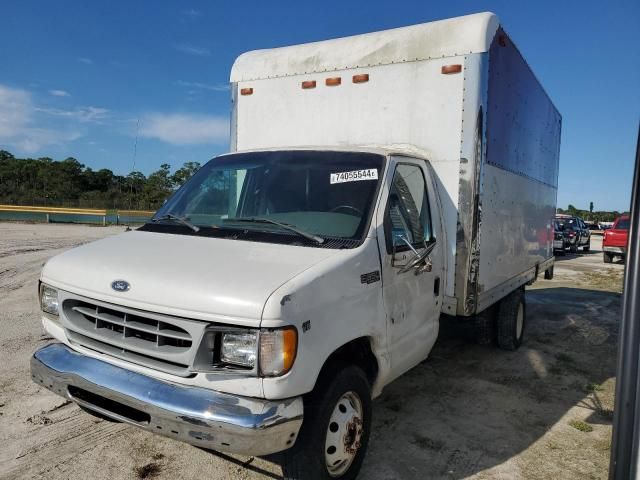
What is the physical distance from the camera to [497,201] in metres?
4.73

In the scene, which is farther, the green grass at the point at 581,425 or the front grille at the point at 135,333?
the green grass at the point at 581,425

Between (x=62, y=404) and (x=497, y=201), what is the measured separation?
4328mm

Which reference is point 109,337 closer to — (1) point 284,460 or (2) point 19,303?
(1) point 284,460

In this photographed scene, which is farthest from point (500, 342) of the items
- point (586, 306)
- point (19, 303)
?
point (19, 303)

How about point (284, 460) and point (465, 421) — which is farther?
point (465, 421)

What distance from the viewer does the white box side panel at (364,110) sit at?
13.5 ft

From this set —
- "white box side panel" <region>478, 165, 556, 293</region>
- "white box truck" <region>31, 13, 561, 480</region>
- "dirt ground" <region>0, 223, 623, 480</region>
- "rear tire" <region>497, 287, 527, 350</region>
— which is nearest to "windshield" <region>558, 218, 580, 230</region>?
"white box side panel" <region>478, 165, 556, 293</region>

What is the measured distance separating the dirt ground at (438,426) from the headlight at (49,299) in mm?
1036

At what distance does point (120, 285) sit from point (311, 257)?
1064 mm

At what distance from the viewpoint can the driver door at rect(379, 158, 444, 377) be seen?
3293 millimetres

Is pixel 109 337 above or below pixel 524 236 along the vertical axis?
below

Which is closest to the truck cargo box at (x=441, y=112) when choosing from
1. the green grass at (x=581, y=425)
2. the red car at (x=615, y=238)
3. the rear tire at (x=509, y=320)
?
the rear tire at (x=509, y=320)

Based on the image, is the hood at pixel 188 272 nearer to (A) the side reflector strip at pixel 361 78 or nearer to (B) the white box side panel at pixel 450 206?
(B) the white box side panel at pixel 450 206

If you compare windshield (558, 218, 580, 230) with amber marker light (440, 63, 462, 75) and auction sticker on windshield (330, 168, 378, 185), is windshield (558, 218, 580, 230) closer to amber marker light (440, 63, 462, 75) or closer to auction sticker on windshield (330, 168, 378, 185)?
amber marker light (440, 63, 462, 75)
